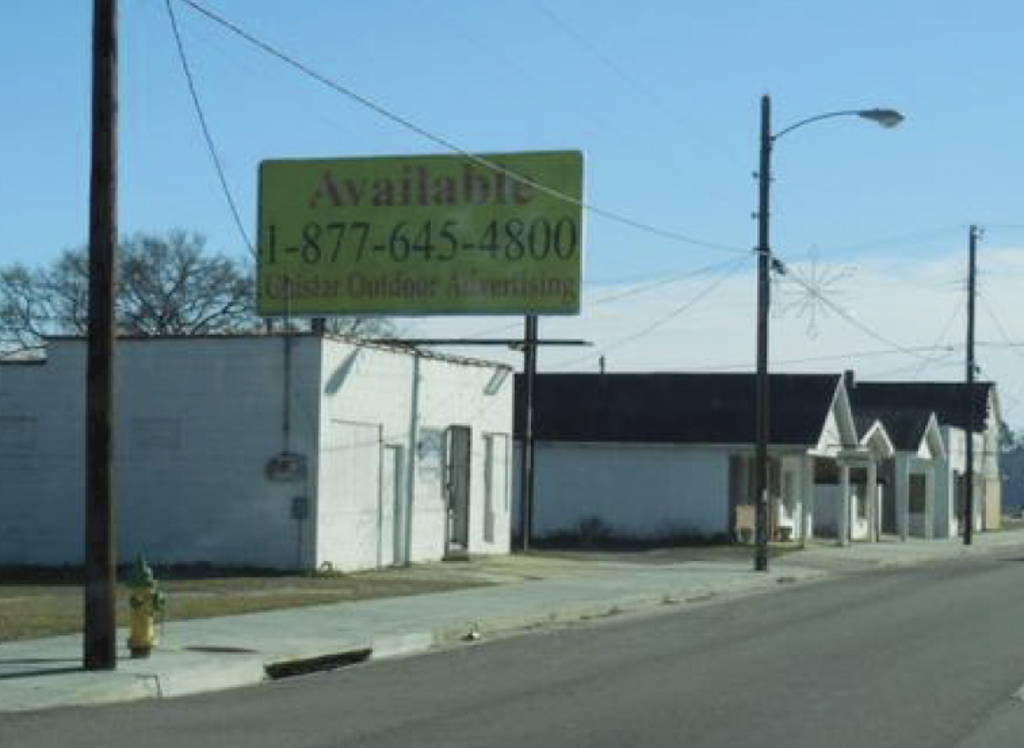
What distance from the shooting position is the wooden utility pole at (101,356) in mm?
14047

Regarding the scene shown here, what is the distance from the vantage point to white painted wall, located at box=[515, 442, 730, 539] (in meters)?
45.8

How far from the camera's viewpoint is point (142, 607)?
577 inches

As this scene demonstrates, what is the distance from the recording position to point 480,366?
110 ft

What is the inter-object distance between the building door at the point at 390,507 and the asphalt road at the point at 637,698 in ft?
31.7

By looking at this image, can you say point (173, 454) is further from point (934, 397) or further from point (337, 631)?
point (934, 397)

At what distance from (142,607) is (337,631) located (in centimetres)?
362

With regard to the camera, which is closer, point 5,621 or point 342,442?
point 5,621

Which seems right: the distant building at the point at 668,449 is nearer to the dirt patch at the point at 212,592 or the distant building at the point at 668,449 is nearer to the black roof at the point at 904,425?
the black roof at the point at 904,425

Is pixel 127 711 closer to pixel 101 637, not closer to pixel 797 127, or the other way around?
pixel 101 637

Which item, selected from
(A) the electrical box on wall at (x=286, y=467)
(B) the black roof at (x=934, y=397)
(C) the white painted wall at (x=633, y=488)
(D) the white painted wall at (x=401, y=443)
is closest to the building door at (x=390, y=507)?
(D) the white painted wall at (x=401, y=443)

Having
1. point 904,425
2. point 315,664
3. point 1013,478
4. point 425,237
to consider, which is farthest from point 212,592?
point 1013,478

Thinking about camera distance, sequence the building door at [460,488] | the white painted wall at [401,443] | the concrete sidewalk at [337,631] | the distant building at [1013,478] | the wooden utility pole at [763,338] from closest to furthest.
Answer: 1. the concrete sidewalk at [337,631]
2. the white painted wall at [401,443]
3. the wooden utility pole at [763,338]
4. the building door at [460,488]
5. the distant building at [1013,478]

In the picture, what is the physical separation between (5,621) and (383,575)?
1060 centimetres

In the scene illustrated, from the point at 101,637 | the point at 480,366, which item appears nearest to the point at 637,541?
the point at 480,366
